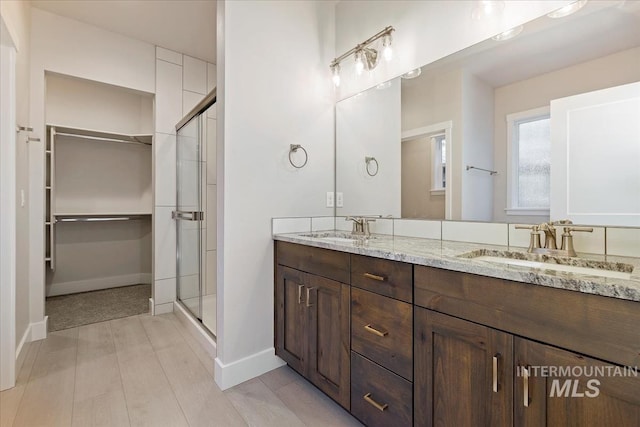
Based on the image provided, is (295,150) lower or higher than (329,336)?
higher

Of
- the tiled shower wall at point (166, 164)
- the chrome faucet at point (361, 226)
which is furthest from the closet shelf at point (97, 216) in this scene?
the chrome faucet at point (361, 226)

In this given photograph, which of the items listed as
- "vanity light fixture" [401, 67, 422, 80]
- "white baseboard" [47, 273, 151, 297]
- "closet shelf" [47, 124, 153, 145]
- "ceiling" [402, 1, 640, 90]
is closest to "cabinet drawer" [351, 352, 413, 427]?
"ceiling" [402, 1, 640, 90]

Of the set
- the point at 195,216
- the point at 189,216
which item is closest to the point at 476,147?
the point at 195,216

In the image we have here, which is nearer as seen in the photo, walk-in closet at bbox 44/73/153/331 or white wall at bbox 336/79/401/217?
white wall at bbox 336/79/401/217

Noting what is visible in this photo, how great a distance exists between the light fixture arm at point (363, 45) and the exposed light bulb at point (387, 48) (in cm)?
3

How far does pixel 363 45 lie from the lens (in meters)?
2.02

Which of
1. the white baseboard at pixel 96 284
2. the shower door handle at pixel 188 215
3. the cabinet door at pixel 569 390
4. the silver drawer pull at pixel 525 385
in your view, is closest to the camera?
the cabinet door at pixel 569 390

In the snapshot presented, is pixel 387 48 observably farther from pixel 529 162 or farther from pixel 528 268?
pixel 528 268

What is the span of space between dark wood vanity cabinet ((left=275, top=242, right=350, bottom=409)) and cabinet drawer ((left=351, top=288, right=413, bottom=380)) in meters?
0.07

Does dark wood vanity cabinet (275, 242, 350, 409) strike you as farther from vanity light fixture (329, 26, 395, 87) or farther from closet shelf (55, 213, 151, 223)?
closet shelf (55, 213, 151, 223)

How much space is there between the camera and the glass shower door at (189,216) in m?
2.63

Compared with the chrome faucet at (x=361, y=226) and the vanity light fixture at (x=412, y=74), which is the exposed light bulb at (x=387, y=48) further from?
the chrome faucet at (x=361, y=226)

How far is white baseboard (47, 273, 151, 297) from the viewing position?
3484 millimetres

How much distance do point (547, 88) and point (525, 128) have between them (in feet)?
0.61
